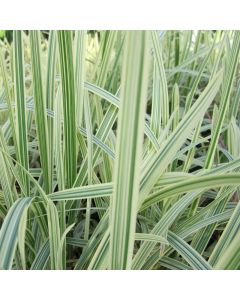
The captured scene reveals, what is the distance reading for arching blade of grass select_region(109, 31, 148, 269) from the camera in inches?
14.3

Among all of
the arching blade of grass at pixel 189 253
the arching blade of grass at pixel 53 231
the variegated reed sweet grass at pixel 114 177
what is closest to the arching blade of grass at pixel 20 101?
the variegated reed sweet grass at pixel 114 177

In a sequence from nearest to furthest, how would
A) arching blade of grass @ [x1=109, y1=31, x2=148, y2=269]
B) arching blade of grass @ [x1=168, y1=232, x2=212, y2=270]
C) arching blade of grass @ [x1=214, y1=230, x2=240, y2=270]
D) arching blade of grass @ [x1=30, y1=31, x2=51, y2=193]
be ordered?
arching blade of grass @ [x1=109, y1=31, x2=148, y2=269], arching blade of grass @ [x1=214, y1=230, x2=240, y2=270], arching blade of grass @ [x1=168, y1=232, x2=212, y2=270], arching blade of grass @ [x1=30, y1=31, x2=51, y2=193]

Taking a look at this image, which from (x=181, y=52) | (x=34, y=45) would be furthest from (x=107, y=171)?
(x=181, y=52)

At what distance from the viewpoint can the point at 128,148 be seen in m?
0.41

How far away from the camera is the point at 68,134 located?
0.72 metres

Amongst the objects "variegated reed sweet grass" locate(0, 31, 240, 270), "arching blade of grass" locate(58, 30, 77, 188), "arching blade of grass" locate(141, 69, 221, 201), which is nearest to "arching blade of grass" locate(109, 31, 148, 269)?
"variegated reed sweet grass" locate(0, 31, 240, 270)

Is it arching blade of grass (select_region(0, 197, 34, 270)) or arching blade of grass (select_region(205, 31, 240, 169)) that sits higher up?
arching blade of grass (select_region(205, 31, 240, 169))

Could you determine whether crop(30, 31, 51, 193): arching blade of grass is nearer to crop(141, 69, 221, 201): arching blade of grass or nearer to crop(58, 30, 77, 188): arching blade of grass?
crop(58, 30, 77, 188): arching blade of grass

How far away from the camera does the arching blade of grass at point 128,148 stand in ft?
1.19

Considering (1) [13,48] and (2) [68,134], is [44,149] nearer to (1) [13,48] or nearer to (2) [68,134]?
(2) [68,134]

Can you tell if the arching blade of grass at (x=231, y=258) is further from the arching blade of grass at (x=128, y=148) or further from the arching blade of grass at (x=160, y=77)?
the arching blade of grass at (x=160, y=77)

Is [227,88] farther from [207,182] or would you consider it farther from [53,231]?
[53,231]

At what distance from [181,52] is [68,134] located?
0.75 m
